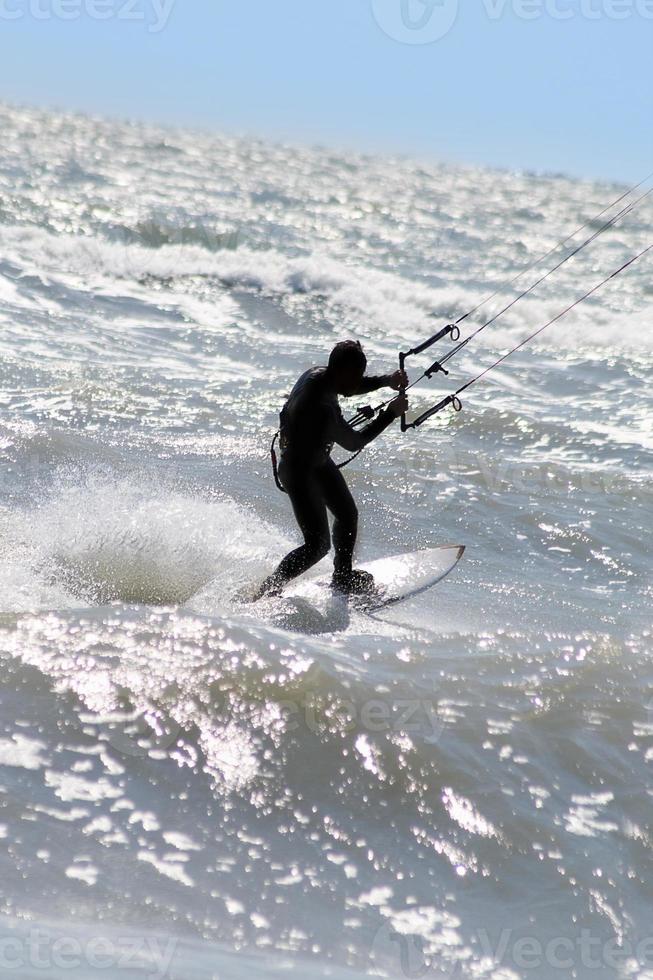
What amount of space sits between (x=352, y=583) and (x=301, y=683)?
2219 millimetres

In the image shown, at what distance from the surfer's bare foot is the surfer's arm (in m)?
1.36

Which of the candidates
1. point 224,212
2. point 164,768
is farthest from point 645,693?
point 224,212

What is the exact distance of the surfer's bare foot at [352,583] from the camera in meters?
7.50

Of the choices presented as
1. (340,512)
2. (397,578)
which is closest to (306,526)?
(340,512)

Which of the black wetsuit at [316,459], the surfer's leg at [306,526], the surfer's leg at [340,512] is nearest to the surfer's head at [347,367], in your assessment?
the black wetsuit at [316,459]

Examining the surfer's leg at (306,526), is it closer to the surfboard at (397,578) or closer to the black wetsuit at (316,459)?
the black wetsuit at (316,459)

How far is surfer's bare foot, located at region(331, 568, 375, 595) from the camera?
24.6 feet

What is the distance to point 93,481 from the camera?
9891mm

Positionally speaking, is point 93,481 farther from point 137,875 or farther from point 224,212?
point 224,212

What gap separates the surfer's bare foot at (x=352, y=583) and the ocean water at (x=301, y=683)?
382 mm

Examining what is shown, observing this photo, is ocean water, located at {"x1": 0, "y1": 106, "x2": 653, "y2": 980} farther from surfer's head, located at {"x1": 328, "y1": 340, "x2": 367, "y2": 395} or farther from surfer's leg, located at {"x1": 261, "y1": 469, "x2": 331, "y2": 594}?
surfer's head, located at {"x1": 328, "y1": 340, "x2": 367, "y2": 395}

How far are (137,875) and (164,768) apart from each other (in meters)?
0.71

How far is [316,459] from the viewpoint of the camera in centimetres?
705

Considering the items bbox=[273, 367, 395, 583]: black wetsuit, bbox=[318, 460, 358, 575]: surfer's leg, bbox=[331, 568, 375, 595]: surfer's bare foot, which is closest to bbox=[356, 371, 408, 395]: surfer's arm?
bbox=[273, 367, 395, 583]: black wetsuit
